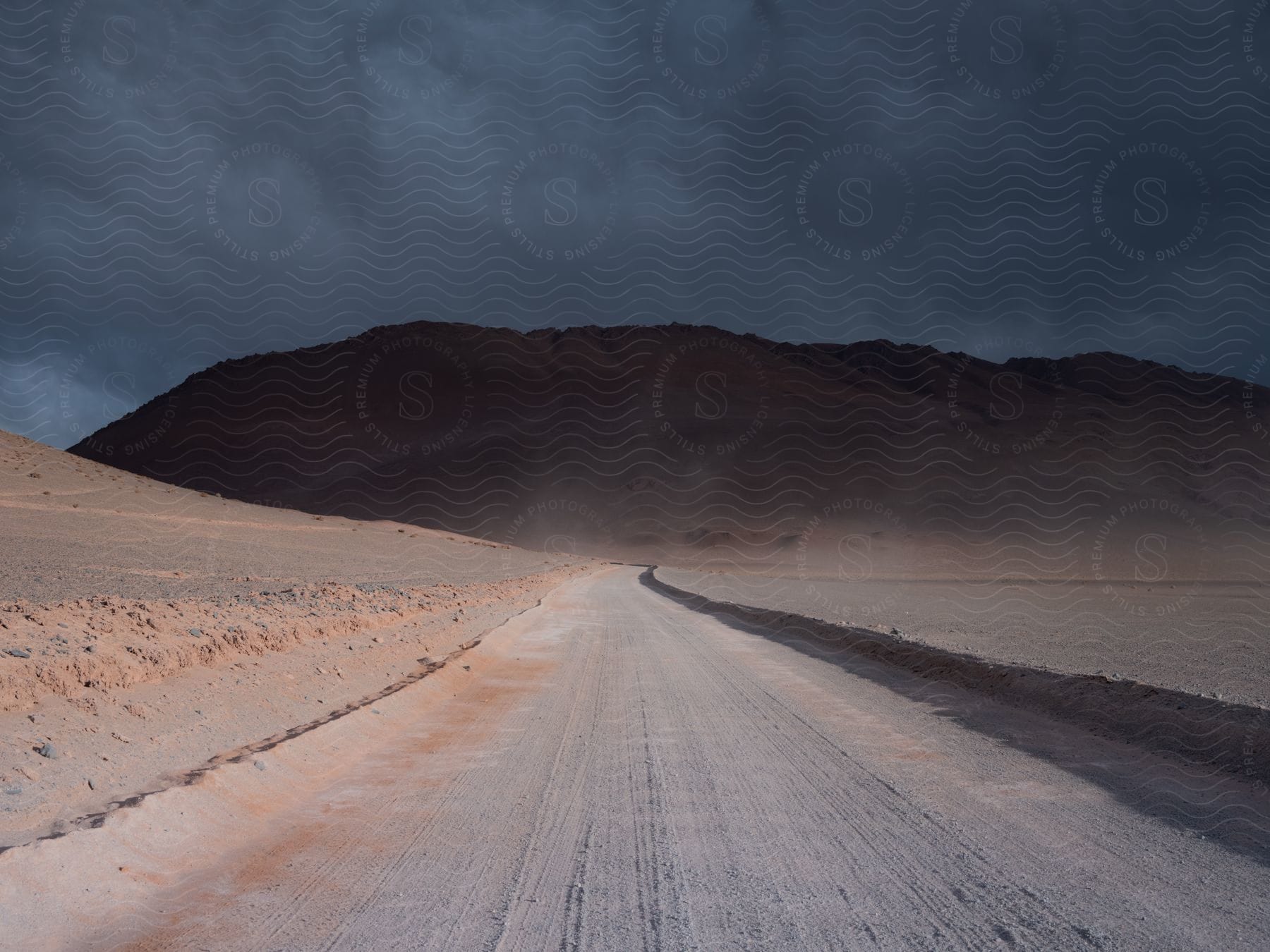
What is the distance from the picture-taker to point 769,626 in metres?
18.2

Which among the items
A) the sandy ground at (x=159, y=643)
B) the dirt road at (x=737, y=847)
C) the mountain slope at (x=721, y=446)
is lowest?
the sandy ground at (x=159, y=643)

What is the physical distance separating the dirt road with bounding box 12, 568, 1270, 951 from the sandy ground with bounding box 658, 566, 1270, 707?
3841mm

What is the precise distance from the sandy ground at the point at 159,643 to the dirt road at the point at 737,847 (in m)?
1.04

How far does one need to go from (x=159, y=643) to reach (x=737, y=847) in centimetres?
582

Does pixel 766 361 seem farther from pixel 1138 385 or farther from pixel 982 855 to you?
pixel 982 855

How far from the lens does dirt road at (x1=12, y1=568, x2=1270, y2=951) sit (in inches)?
130

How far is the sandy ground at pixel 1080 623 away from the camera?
1160cm

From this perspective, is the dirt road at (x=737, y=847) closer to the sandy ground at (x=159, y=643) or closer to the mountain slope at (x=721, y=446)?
the sandy ground at (x=159, y=643)

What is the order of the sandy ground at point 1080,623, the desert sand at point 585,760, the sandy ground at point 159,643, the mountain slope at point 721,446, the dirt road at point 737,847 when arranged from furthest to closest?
the mountain slope at point 721,446
the sandy ground at point 1080,623
the sandy ground at point 159,643
the desert sand at point 585,760
the dirt road at point 737,847

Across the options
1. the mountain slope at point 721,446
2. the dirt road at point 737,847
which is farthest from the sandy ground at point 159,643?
the mountain slope at point 721,446

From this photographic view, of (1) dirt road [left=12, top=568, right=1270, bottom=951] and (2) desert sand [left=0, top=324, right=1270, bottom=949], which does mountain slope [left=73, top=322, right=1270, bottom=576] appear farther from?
(1) dirt road [left=12, top=568, right=1270, bottom=951]

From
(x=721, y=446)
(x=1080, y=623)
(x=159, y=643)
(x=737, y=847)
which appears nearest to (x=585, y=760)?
(x=737, y=847)

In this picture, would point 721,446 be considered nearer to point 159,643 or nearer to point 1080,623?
point 1080,623

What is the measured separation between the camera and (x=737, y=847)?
4270 mm
